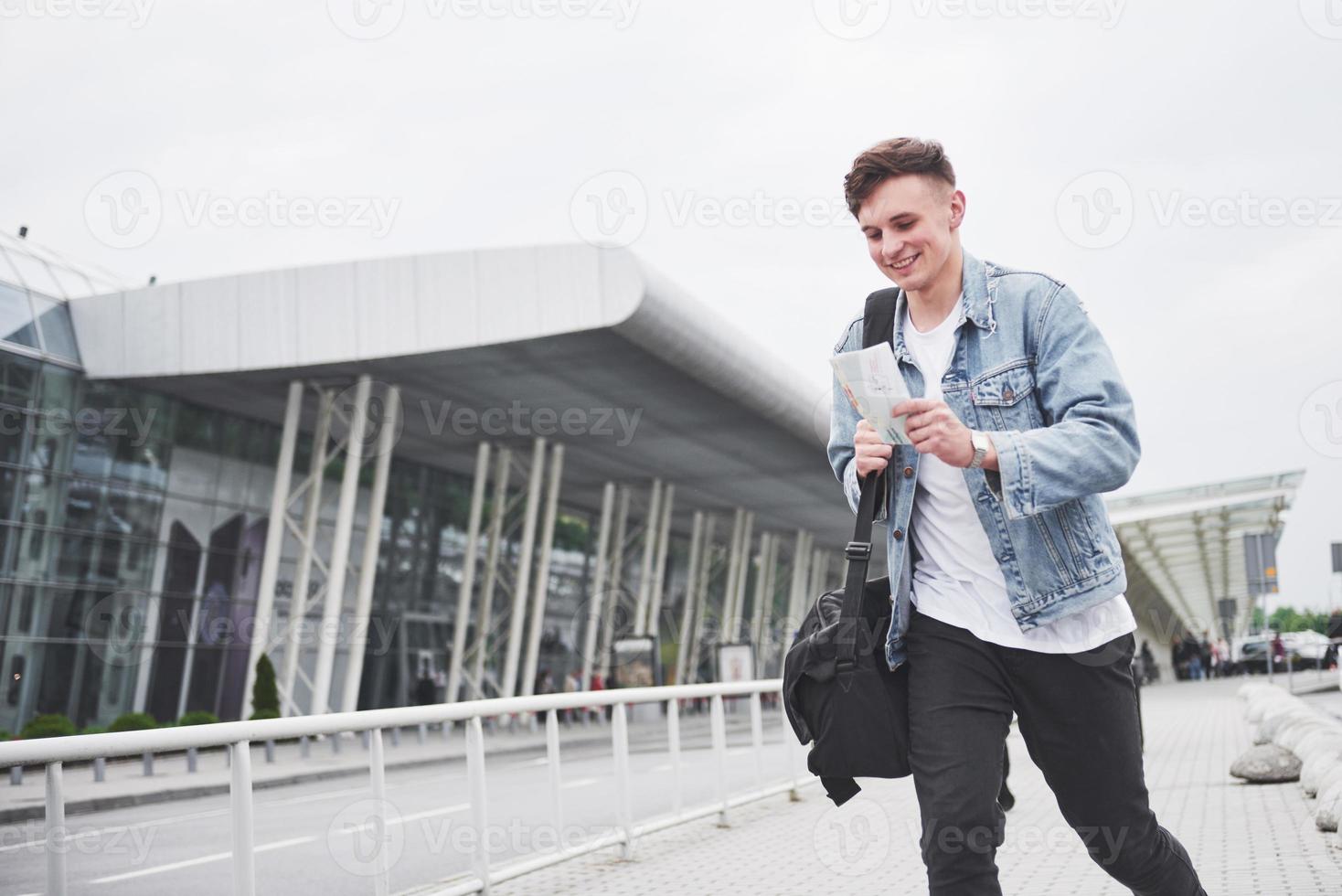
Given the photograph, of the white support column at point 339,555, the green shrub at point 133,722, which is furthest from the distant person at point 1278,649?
the green shrub at point 133,722

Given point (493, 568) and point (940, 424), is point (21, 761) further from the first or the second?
point (493, 568)

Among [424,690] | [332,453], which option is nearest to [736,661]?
[424,690]

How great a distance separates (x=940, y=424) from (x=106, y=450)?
21.8 meters

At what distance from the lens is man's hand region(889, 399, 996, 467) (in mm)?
2523

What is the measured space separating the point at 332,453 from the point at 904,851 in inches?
742

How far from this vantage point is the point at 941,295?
9.92 ft

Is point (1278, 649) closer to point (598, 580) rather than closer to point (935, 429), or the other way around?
point (598, 580)

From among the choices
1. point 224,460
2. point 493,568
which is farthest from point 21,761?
point 493,568

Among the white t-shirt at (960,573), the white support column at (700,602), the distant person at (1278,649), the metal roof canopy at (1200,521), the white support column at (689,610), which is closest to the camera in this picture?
the white t-shirt at (960,573)

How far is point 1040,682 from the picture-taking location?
276cm

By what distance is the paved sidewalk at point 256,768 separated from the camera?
3.78 meters

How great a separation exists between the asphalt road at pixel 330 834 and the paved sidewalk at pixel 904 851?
33 cm

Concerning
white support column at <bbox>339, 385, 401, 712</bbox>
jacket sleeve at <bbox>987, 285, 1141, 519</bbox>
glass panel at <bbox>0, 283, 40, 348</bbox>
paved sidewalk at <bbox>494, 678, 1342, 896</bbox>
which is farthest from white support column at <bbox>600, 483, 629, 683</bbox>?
jacket sleeve at <bbox>987, 285, 1141, 519</bbox>

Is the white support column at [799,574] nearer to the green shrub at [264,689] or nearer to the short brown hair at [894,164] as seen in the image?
the green shrub at [264,689]
